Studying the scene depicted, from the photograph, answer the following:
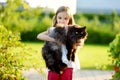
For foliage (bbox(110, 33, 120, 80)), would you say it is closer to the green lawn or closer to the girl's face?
the girl's face

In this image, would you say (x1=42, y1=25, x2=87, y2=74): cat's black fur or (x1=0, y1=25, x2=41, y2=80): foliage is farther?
(x1=0, y1=25, x2=41, y2=80): foliage

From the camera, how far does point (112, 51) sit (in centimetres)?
824

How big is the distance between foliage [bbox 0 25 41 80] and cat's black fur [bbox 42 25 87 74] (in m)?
0.42

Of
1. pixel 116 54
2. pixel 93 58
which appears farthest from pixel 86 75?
pixel 93 58

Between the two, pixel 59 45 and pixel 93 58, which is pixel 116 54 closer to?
pixel 59 45

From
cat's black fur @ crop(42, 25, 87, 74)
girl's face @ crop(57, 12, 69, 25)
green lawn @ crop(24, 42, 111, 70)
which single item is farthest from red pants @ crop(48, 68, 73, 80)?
green lawn @ crop(24, 42, 111, 70)

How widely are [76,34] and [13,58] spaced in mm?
995

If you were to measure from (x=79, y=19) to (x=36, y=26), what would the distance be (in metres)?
2.27

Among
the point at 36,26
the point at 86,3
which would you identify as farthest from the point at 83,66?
the point at 86,3

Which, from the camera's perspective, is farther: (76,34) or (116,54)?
(116,54)

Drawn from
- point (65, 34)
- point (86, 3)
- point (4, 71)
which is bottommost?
point (86, 3)

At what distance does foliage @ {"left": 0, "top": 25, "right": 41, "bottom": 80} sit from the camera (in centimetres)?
645

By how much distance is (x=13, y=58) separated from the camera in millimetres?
6512

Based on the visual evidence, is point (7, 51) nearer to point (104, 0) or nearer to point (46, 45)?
point (46, 45)
